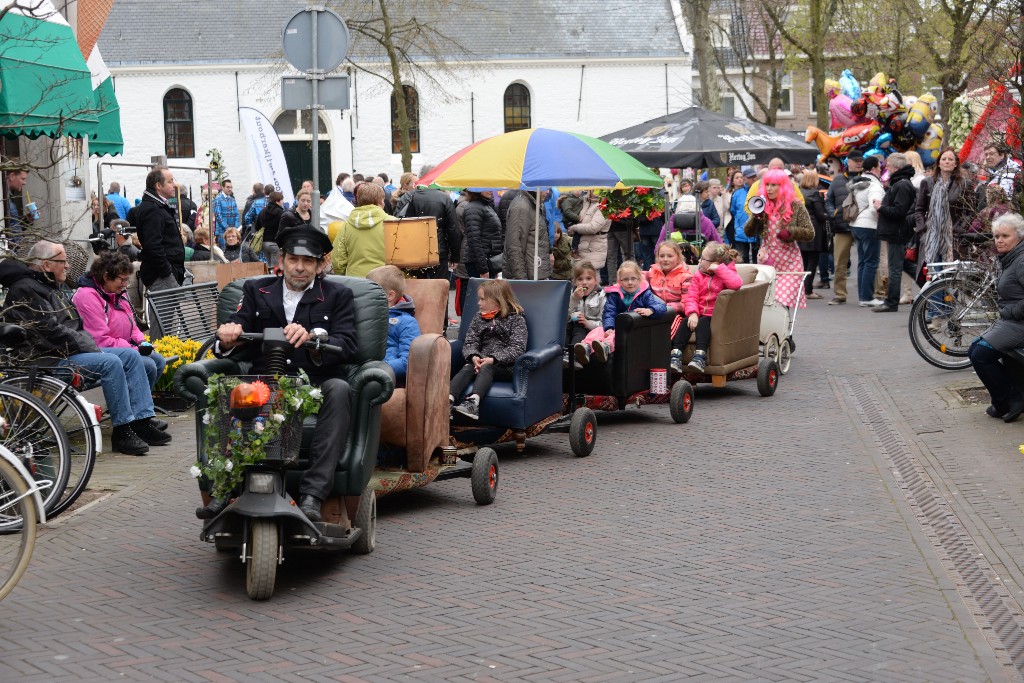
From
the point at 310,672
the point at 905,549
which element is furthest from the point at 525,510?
the point at 310,672

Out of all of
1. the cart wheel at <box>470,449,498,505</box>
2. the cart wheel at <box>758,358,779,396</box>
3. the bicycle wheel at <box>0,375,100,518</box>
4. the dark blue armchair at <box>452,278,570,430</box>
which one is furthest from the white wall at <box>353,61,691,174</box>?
the cart wheel at <box>470,449,498,505</box>

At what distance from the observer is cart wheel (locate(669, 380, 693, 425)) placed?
1117 cm

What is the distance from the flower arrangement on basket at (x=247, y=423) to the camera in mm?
6363

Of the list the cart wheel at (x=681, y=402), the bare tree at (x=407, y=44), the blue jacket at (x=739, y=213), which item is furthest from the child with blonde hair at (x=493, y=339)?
the bare tree at (x=407, y=44)

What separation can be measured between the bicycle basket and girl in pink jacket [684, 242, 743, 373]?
6079 millimetres

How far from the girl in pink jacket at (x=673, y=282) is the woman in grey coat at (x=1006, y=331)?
8.19 feet

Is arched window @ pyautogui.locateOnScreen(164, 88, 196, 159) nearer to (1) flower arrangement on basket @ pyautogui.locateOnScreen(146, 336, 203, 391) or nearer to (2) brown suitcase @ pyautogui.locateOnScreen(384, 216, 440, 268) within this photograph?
(2) brown suitcase @ pyautogui.locateOnScreen(384, 216, 440, 268)

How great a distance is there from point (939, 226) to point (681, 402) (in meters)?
6.75

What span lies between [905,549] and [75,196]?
1161 cm

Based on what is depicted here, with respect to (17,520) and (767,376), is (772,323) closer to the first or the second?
(767,376)

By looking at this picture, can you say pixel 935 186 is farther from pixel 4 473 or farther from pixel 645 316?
pixel 4 473

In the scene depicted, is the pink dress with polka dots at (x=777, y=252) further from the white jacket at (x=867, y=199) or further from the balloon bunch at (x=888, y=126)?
the balloon bunch at (x=888, y=126)

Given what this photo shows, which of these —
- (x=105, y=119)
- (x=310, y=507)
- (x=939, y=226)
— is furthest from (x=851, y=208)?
(x=310, y=507)

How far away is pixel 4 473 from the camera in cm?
579
